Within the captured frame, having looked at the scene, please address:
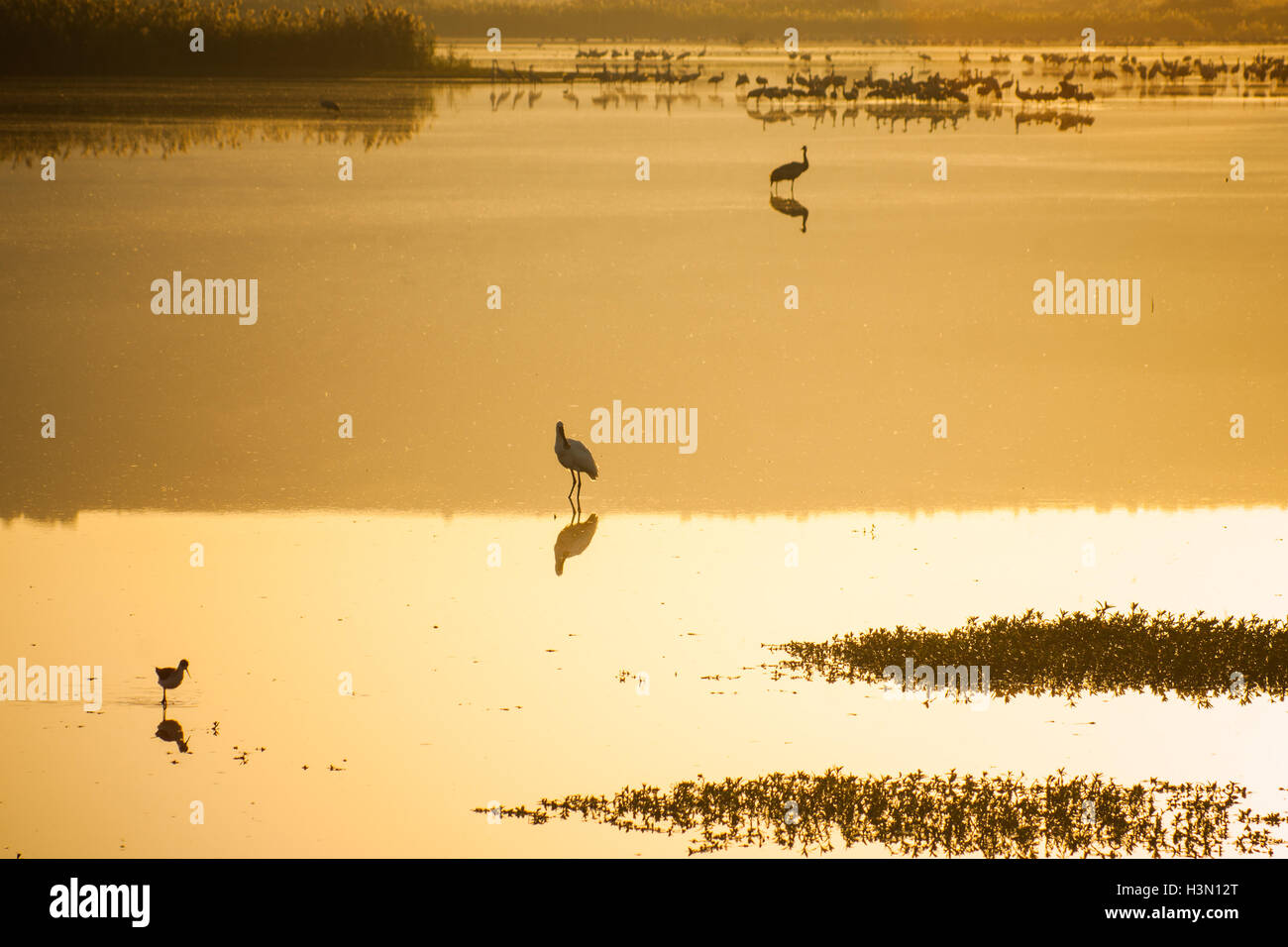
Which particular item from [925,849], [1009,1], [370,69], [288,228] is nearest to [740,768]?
[925,849]

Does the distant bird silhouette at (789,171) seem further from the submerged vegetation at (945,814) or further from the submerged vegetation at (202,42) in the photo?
the submerged vegetation at (202,42)

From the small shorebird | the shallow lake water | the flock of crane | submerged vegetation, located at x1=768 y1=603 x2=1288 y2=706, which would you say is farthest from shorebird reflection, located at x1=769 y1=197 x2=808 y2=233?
the flock of crane

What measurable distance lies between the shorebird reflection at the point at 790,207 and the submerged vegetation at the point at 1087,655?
19.3 meters

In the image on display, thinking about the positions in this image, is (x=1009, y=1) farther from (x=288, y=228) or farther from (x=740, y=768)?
(x=740, y=768)

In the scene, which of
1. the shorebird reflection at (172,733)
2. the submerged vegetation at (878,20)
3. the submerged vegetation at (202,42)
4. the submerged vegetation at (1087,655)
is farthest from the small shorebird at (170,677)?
the submerged vegetation at (878,20)

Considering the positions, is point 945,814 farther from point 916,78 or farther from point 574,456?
point 916,78

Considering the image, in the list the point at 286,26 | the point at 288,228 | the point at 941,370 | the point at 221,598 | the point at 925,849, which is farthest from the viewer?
the point at 286,26

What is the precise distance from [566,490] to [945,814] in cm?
623

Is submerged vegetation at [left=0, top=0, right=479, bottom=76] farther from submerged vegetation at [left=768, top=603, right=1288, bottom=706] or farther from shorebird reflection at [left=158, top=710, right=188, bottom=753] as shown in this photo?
submerged vegetation at [left=768, top=603, right=1288, bottom=706]

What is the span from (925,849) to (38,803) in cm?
433

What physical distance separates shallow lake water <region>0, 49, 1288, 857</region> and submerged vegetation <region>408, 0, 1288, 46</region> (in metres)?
97.1

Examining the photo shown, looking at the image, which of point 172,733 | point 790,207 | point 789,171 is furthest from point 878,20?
point 172,733

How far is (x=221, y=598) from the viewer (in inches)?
434

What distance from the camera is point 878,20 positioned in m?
140
